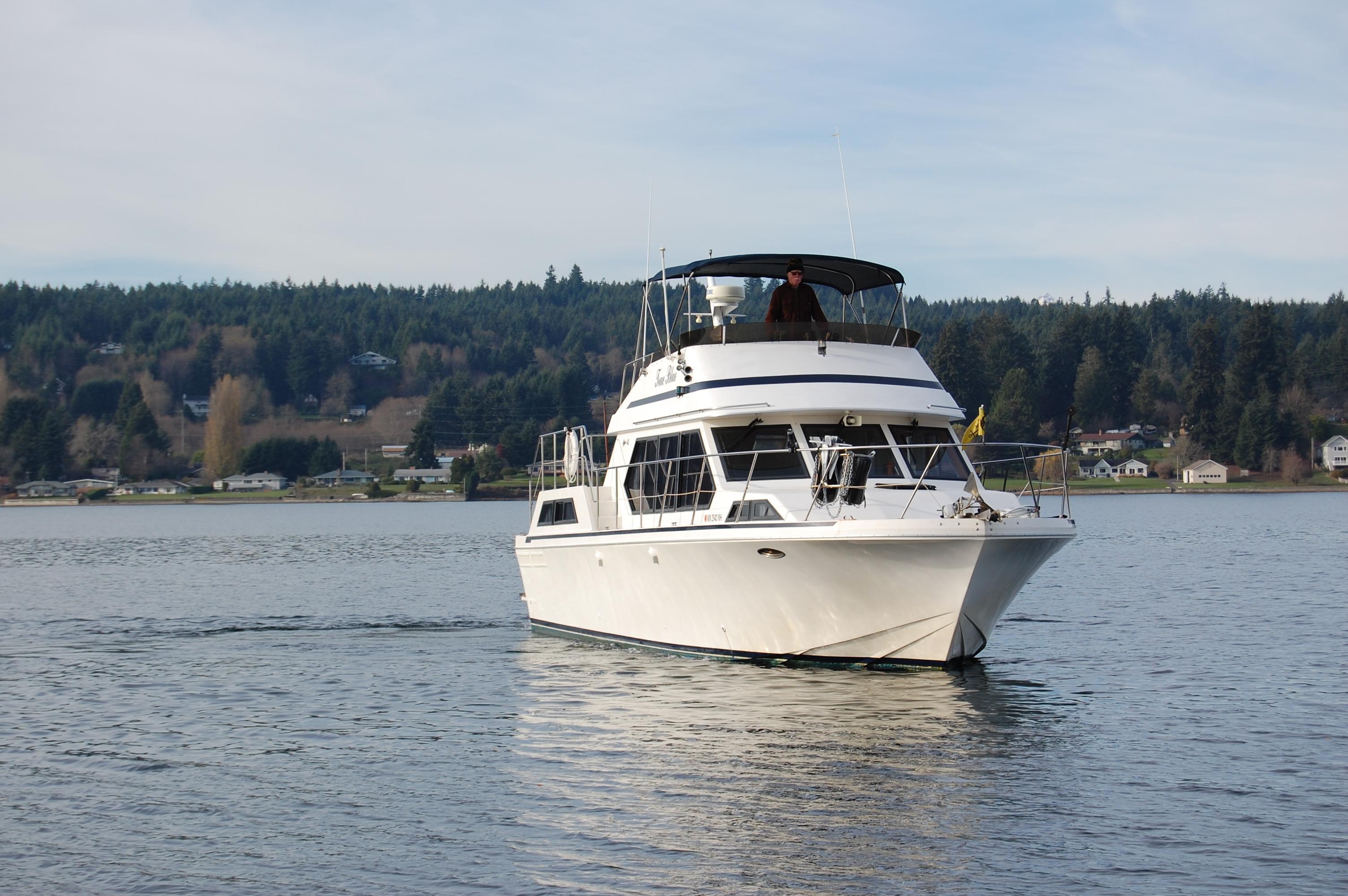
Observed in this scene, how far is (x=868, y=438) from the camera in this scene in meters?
17.3

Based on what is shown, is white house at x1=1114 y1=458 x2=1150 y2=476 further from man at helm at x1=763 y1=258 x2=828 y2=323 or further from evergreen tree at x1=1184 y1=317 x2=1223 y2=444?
man at helm at x1=763 y1=258 x2=828 y2=323

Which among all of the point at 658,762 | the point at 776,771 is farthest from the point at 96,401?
the point at 776,771

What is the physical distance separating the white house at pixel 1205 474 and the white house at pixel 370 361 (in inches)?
4623

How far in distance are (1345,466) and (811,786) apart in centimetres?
12320

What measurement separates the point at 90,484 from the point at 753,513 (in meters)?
145

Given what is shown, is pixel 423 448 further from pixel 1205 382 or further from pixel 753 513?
pixel 753 513

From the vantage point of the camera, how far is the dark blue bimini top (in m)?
18.3

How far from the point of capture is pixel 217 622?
2594 centimetres

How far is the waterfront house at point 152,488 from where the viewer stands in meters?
142

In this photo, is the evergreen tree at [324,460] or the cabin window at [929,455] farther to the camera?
the evergreen tree at [324,460]

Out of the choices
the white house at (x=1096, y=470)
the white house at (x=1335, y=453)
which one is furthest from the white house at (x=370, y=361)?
the white house at (x=1335, y=453)

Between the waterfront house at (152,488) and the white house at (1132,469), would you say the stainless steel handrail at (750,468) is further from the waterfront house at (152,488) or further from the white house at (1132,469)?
the waterfront house at (152,488)

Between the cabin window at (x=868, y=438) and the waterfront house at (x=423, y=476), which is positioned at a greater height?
the cabin window at (x=868, y=438)

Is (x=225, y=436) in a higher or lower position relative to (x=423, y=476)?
higher
